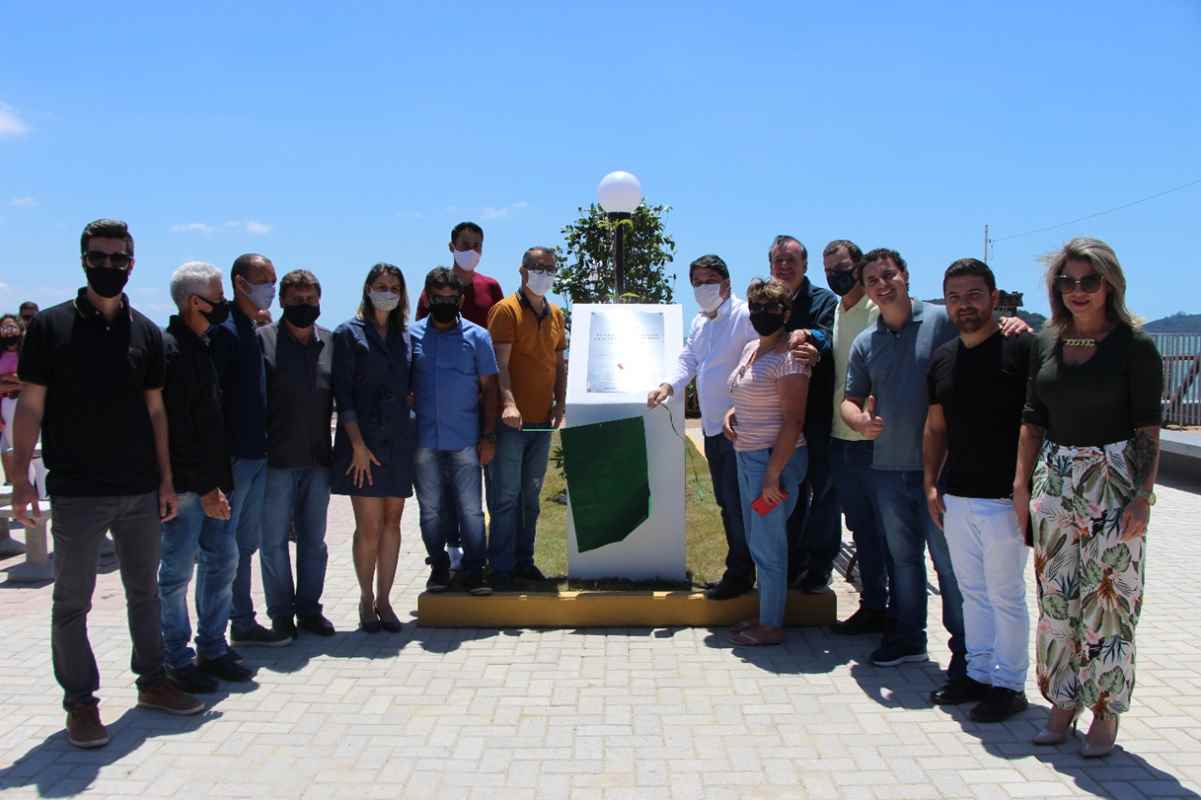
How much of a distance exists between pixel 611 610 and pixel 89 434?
293 cm

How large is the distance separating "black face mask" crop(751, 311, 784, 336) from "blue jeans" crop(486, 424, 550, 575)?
5.31ft

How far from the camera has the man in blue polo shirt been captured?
17.1ft

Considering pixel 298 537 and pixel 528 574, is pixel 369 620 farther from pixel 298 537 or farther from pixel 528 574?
pixel 528 574

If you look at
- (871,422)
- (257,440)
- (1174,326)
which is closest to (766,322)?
(871,422)

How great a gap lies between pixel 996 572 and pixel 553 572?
126 inches

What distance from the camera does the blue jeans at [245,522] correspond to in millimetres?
4656

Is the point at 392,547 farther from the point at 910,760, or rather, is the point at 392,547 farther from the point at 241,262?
the point at 910,760

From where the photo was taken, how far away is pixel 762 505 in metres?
4.73

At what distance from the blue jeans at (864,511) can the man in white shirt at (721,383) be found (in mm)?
587

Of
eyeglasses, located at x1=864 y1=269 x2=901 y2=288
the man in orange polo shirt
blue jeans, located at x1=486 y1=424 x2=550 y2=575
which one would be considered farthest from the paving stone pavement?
eyeglasses, located at x1=864 y1=269 x2=901 y2=288

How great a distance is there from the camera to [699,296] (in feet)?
17.4

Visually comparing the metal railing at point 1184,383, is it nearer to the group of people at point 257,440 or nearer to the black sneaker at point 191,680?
the group of people at point 257,440

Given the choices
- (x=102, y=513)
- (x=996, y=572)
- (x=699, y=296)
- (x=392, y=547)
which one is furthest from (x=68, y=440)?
(x=996, y=572)

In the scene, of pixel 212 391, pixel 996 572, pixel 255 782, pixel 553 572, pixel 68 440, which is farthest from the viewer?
pixel 553 572
